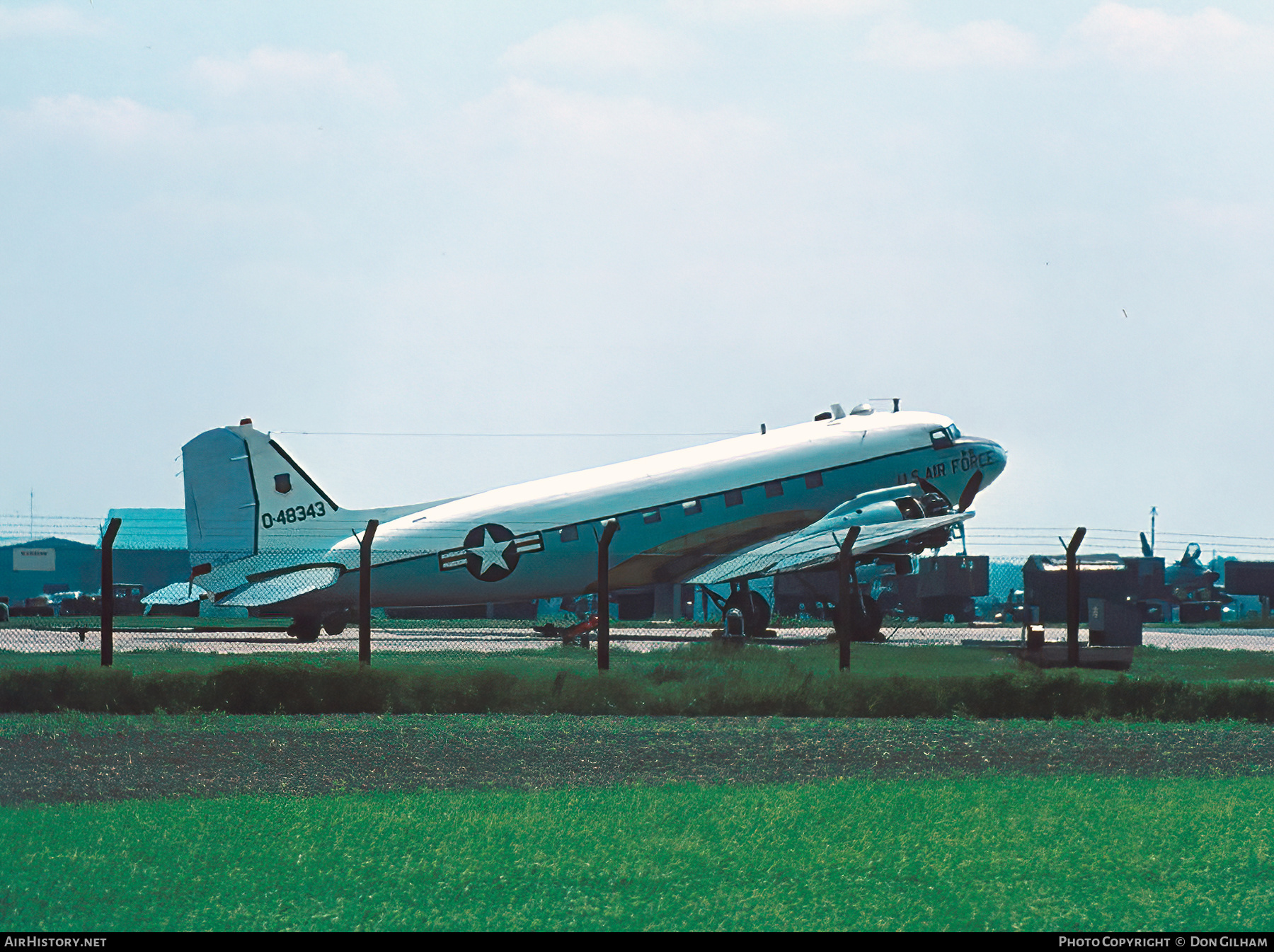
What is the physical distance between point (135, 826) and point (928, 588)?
119 feet

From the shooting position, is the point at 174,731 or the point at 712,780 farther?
the point at 174,731

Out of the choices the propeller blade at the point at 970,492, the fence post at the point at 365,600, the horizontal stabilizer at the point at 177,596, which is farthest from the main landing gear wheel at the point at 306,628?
the propeller blade at the point at 970,492

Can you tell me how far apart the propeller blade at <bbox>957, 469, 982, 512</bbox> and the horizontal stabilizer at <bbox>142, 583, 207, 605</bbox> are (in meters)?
18.8

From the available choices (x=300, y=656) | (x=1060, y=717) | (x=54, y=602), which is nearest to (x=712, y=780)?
(x=1060, y=717)

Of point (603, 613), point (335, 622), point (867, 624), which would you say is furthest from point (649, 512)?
point (603, 613)

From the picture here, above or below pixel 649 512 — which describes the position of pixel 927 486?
above

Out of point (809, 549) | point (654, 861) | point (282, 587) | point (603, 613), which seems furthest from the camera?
point (809, 549)

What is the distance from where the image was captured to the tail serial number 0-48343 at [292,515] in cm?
3091

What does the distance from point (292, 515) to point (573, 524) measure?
21.2ft

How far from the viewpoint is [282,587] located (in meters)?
29.3

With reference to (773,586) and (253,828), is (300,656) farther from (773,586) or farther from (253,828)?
(773,586)

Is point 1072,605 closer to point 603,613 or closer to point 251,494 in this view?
point 603,613

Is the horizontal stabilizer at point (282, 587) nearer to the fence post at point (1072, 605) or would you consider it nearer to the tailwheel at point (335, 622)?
the tailwheel at point (335, 622)

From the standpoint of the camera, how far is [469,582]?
31.4 metres
